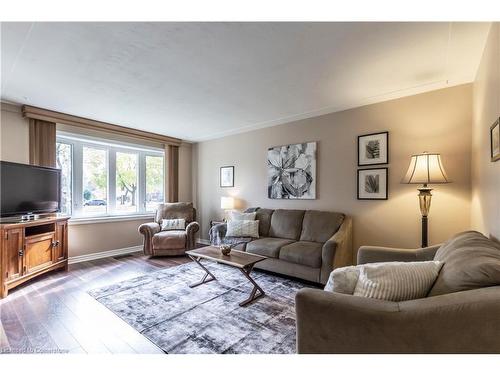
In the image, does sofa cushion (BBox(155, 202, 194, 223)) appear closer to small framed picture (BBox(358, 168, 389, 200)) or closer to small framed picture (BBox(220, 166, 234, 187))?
small framed picture (BBox(220, 166, 234, 187))

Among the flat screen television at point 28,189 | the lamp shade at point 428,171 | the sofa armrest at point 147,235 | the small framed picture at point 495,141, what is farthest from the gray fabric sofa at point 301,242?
the flat screen television at point 28,189

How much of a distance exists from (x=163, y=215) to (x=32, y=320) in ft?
8.69

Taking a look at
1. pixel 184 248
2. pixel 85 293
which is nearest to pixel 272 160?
pixel 184 248

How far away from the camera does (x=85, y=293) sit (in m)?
2.68

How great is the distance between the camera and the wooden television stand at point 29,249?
259 centimetres

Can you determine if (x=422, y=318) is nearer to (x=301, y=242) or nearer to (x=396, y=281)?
(x=396, y=281)

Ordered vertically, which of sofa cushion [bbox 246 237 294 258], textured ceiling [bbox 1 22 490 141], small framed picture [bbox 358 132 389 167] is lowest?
sofa cushion [bbox 246 237 294 258]

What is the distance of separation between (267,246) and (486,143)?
2.46 m

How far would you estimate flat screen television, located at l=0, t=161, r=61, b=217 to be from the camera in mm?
2834

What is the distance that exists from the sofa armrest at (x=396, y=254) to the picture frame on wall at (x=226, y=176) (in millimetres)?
3108

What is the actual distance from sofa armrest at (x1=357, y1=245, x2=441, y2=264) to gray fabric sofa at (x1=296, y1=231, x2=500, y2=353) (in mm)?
783

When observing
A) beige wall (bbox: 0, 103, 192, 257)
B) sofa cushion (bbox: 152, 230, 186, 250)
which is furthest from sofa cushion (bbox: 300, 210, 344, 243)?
beige wall (bbox: 0, 103, 192, 257)
